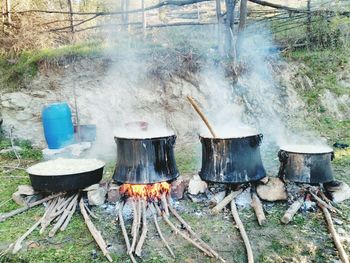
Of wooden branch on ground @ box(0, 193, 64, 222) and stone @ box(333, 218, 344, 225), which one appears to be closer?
stone @ box(333, 218, 344, 225)

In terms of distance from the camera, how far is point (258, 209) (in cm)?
475

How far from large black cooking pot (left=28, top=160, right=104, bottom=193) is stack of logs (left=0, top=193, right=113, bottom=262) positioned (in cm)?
17

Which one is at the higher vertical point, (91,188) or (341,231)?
(91,188)

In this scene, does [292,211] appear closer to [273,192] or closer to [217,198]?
[273,192]

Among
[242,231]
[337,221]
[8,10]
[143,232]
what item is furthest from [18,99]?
[337,221]

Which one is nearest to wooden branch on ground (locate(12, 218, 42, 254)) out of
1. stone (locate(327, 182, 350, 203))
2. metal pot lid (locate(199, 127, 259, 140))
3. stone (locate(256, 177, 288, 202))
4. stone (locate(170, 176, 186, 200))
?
stone (locate(170, 176, 186, 200))

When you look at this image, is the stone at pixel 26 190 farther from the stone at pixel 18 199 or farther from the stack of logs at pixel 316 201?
the stack of logs at pixel 316 201

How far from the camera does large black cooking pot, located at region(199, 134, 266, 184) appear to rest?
5.12 metres

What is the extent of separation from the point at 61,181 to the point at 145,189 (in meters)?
1.19

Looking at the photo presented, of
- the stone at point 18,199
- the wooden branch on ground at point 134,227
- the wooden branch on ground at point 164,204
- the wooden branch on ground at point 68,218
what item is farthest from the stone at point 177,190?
the stone at point 18,199

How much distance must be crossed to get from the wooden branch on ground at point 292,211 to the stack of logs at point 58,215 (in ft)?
7.12

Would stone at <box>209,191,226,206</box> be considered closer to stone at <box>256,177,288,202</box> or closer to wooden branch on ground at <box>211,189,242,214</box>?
wooden branch on ground at <box>211,189,242,214</box>

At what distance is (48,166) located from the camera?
221 inches

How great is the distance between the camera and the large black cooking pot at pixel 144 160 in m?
5.11
